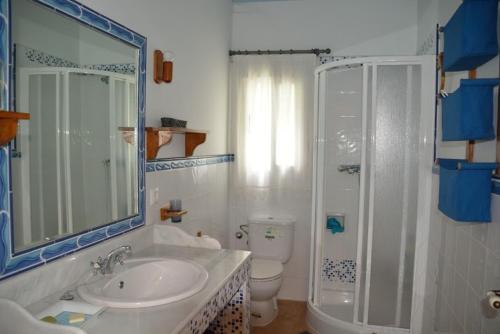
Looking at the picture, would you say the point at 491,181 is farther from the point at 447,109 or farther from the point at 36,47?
the point at 36,47

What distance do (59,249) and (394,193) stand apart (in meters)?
2.04

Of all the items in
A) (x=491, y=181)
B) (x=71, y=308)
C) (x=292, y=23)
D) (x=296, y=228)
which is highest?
(x=292, y=23)

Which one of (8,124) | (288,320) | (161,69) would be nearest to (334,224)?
(288,320)

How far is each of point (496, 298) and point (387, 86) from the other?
1.62 meters

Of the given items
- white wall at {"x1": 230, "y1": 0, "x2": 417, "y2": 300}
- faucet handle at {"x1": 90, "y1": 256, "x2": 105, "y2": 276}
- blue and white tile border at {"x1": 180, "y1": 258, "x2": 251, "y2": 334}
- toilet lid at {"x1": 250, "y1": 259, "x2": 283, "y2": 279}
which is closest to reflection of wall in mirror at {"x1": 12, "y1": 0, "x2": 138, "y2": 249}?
faucet handle at {"x1": 90, "y1": 256, "x2": 105, "y2": 276}

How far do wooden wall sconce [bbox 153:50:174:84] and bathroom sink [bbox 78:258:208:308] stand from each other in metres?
0.97

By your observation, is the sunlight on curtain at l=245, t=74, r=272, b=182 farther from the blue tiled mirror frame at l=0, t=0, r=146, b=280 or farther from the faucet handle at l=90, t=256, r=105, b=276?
the faucet handle at l=90, t=256, r=105, b=276

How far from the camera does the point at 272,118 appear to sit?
316cm

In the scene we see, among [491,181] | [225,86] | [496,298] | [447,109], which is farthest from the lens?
[225,86]

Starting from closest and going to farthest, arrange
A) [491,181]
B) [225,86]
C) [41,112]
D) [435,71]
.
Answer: [41,112]
[491,181]
[435,71]
[225,86]

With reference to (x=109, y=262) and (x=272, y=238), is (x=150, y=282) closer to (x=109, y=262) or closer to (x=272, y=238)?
(x=109, y=262)

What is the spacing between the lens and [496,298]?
113cm

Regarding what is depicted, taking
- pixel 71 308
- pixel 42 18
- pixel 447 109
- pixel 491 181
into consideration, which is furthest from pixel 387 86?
pixel 71 308

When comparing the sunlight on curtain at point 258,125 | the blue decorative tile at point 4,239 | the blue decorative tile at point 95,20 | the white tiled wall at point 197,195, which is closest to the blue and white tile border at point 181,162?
the white tiled wall at point 197,195
